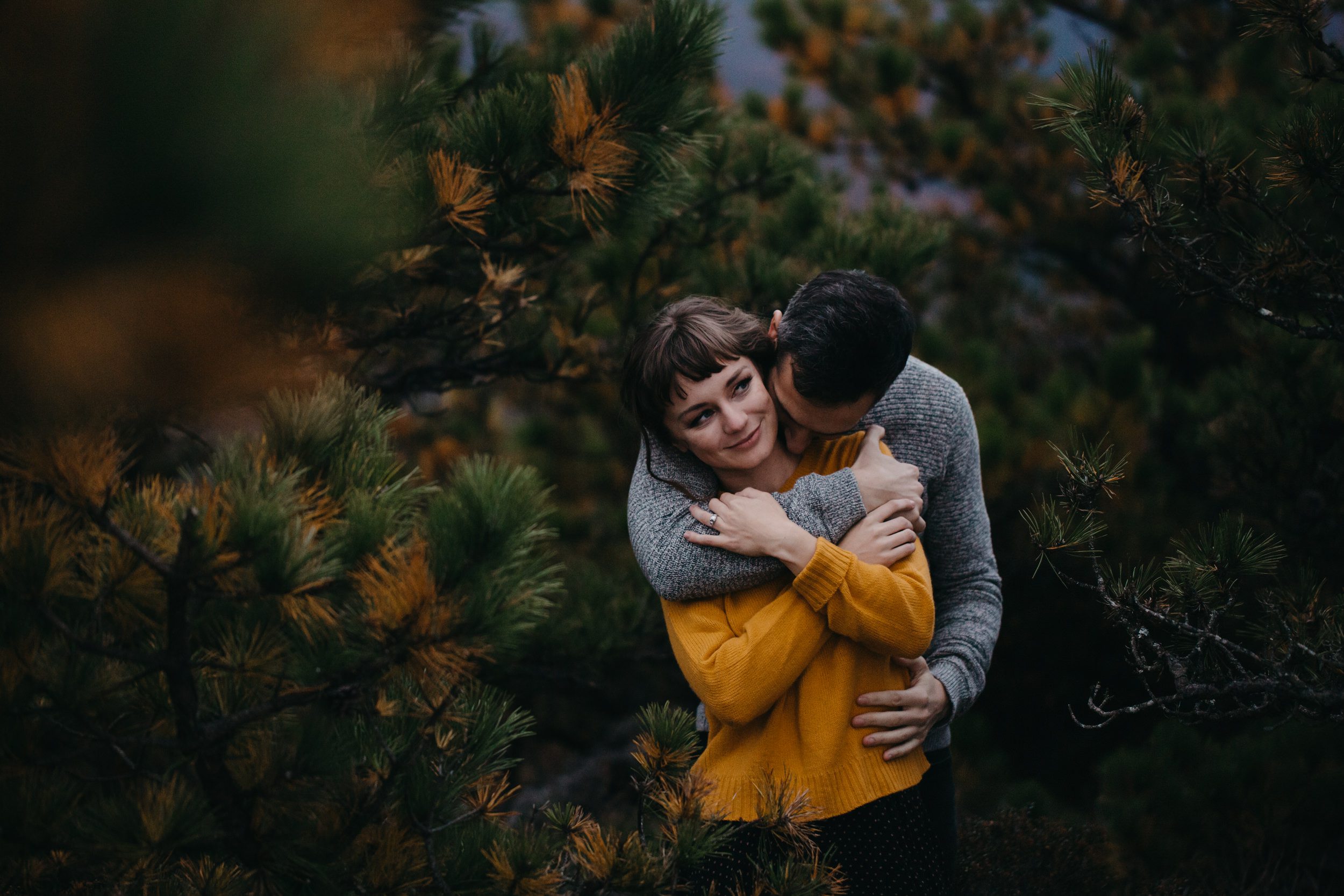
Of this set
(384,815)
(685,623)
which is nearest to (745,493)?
A: (685,623)

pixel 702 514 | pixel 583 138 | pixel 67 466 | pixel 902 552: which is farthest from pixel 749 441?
pixel 67 466

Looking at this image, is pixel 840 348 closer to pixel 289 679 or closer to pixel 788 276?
pixel 289 679

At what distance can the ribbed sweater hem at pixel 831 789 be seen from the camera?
1.11m

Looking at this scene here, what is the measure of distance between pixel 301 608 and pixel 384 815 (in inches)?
11.6

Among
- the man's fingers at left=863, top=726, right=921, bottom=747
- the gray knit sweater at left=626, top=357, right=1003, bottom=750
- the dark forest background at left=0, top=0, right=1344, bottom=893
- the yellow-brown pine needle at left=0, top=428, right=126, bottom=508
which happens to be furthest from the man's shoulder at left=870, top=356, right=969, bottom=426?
the yellow-brown pine needle at left=0, top=428, right=126, bottom=508

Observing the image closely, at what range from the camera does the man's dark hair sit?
1075 millimetres

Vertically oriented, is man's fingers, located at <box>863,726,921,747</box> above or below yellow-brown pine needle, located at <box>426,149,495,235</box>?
below

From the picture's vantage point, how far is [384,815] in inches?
38.0

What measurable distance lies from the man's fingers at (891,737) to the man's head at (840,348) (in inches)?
14.9

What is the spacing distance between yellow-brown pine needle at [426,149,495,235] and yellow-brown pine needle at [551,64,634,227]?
117 mm

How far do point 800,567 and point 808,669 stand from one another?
15 centimetres

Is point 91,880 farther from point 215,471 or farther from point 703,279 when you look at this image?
point 703,279

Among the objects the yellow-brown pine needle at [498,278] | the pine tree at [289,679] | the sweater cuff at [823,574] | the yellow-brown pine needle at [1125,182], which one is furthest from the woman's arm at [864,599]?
the yellow-brown pine needle at [498,278]

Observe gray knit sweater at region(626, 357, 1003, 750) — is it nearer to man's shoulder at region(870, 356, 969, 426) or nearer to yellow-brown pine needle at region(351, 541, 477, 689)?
man's shoulder at region(870, 356, 969, 426)
